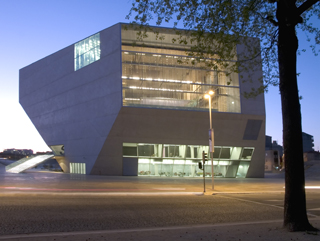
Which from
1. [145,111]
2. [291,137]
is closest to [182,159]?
[145,111]

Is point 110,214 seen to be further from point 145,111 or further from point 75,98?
point 75,98

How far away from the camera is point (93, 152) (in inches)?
1610

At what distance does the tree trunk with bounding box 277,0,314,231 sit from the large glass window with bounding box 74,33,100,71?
34.8 m

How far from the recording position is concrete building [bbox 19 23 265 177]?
3966 cm

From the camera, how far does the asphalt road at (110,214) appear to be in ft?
31.8

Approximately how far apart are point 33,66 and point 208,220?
47.3m

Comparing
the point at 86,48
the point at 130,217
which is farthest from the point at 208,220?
the point at 86,48

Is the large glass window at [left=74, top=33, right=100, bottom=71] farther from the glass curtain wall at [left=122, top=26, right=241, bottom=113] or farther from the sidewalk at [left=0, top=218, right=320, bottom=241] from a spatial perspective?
the sidewalk at [left=0, top=218, right=320, bottom=241]

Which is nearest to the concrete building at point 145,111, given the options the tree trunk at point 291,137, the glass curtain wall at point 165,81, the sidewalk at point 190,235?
the glass curtain wall at point 165,81

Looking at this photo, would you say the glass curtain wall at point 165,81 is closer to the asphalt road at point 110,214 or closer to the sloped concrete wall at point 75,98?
the sloped concrete wall at point 75,98

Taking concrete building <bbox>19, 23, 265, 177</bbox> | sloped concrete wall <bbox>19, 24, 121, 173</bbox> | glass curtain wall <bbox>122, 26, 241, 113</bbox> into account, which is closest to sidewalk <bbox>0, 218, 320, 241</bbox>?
concrete building <bbox>19, 23, 265, 177</bbox>

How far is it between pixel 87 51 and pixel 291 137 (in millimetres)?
38053

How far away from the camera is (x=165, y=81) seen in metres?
42.0

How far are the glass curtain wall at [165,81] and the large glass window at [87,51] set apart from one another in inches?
150
